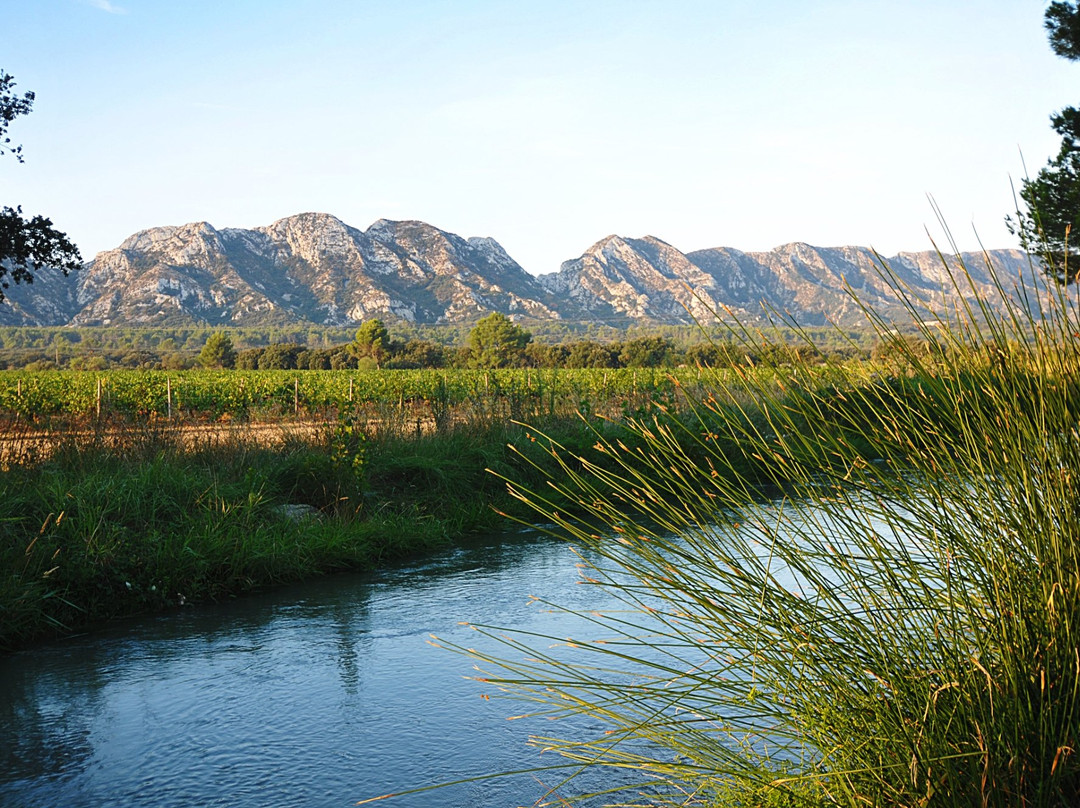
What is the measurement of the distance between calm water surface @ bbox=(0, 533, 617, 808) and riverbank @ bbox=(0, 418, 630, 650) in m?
0.34

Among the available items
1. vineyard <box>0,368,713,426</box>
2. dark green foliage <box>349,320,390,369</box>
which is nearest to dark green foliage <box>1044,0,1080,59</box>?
vineyard <box>0,368,713,426</box>

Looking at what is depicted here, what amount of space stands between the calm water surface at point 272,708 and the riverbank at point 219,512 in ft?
1.13

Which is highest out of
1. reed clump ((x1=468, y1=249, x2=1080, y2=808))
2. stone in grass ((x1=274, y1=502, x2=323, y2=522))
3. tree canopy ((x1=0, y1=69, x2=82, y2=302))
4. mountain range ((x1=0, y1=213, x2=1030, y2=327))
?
mountain range ((x1=0, y1=213, x2=1030, y2=327))

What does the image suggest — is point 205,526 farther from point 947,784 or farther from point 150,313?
point 150,313

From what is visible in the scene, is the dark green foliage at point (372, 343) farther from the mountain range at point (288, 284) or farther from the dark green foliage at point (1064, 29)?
the mountain range at point (288, 284)

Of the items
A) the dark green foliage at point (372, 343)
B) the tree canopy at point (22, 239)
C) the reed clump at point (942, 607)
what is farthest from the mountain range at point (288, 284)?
the reed clump at point (942, 607)

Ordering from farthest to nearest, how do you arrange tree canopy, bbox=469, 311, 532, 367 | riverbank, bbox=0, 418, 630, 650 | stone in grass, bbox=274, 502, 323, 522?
tree canopy, bbox=469, 311, 532, 367
stone in grass, bbox=274, 502, 323, 522
riverbank, bbox=0, 418, 630, 650

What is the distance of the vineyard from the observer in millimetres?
12195

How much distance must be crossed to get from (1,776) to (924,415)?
3.96 metres

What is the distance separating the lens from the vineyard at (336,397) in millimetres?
12195

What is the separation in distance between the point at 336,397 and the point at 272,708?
25084 millimetres

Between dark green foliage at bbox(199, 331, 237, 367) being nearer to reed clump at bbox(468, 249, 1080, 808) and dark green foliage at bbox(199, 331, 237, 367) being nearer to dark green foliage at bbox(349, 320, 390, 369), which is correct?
dark green foliage at bbox(349, 320, 390, 369)

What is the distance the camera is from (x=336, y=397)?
29.1 m

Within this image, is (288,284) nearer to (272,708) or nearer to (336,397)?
(336,397)
